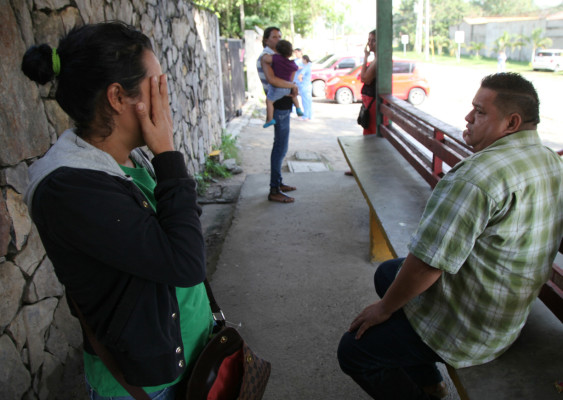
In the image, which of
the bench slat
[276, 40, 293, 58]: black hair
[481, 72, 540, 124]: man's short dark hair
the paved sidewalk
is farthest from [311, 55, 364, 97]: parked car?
[481, 72, 540, 124]: man's short dark hair

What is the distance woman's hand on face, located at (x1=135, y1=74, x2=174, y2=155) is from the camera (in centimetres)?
120

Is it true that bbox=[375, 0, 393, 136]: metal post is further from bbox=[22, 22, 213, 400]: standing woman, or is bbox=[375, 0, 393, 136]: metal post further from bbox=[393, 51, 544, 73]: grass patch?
bbox=[393, 51, 544, 73]: grass patch

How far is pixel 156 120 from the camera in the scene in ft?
3.97

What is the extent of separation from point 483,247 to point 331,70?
55.2 ft

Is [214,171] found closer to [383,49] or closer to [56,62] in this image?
[383,49]

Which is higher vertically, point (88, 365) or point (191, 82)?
point (191, 82)

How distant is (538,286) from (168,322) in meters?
1.19

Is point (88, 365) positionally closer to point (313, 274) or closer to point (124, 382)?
point (124, 382)

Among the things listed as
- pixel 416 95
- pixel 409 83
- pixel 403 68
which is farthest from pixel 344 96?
pixel 416 95

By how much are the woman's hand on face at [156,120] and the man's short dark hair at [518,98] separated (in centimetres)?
108

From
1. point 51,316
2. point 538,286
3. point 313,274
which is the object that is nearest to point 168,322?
point 538,286

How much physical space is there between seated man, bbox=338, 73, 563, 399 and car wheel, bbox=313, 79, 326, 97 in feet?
54.0

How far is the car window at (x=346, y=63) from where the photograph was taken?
675 inches

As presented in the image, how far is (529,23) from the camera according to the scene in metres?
36.2
